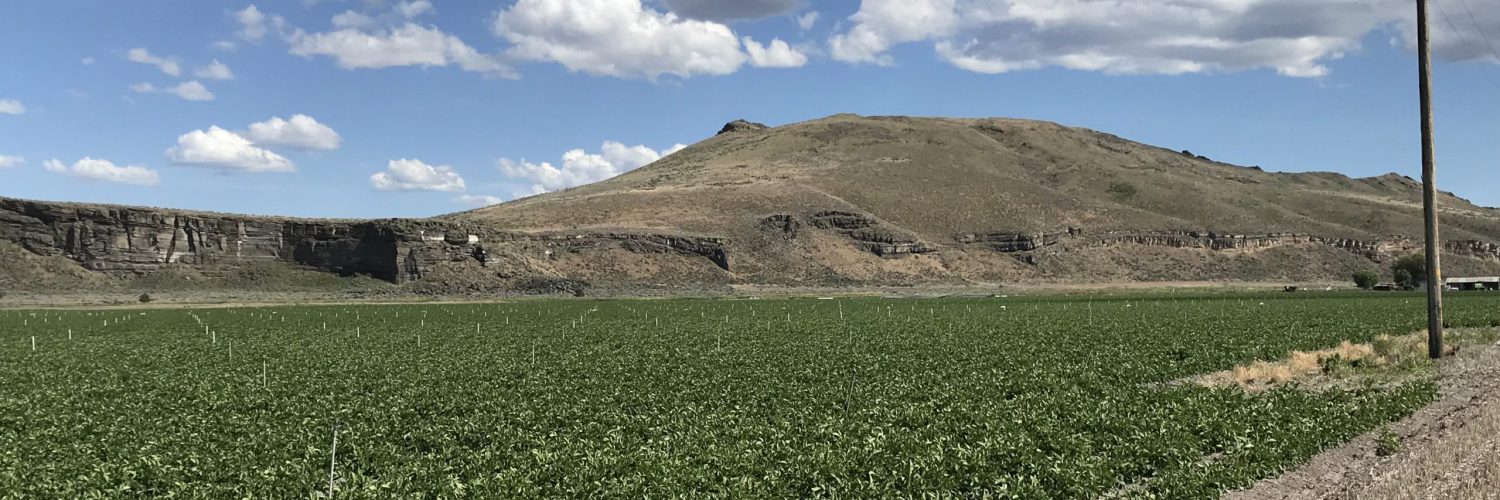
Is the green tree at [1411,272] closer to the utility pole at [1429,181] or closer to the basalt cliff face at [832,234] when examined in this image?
the basalt cliff face at [832,234]

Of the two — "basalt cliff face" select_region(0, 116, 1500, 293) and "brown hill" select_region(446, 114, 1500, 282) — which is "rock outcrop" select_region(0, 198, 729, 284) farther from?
"brown hill" select_region(446, 114, 1500, 282)

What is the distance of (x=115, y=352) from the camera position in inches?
1411

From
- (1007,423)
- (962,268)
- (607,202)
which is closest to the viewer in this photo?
(1007,423)

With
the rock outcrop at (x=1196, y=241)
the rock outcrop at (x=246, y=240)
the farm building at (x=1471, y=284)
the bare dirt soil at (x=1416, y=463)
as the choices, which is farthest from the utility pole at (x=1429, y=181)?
the rock outcrop at (x=1196, y=241)

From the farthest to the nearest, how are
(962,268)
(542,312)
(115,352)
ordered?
(962,268) → (542,312) → (115,352)

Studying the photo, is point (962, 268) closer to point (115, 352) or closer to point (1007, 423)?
point (115, 352)

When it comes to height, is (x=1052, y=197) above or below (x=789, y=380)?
above

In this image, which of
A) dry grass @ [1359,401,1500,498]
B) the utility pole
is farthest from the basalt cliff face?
dry grass @ [1359,401,1500,498]

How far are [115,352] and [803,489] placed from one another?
3383cm

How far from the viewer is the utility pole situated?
1003 inches

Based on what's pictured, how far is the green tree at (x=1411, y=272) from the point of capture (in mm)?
105881

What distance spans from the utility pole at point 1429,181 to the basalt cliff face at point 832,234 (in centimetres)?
8927

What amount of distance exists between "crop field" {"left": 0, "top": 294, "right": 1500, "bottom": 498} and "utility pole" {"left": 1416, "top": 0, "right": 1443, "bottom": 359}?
4476 millimetres

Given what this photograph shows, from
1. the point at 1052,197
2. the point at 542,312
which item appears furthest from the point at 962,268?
the point at 542,312
